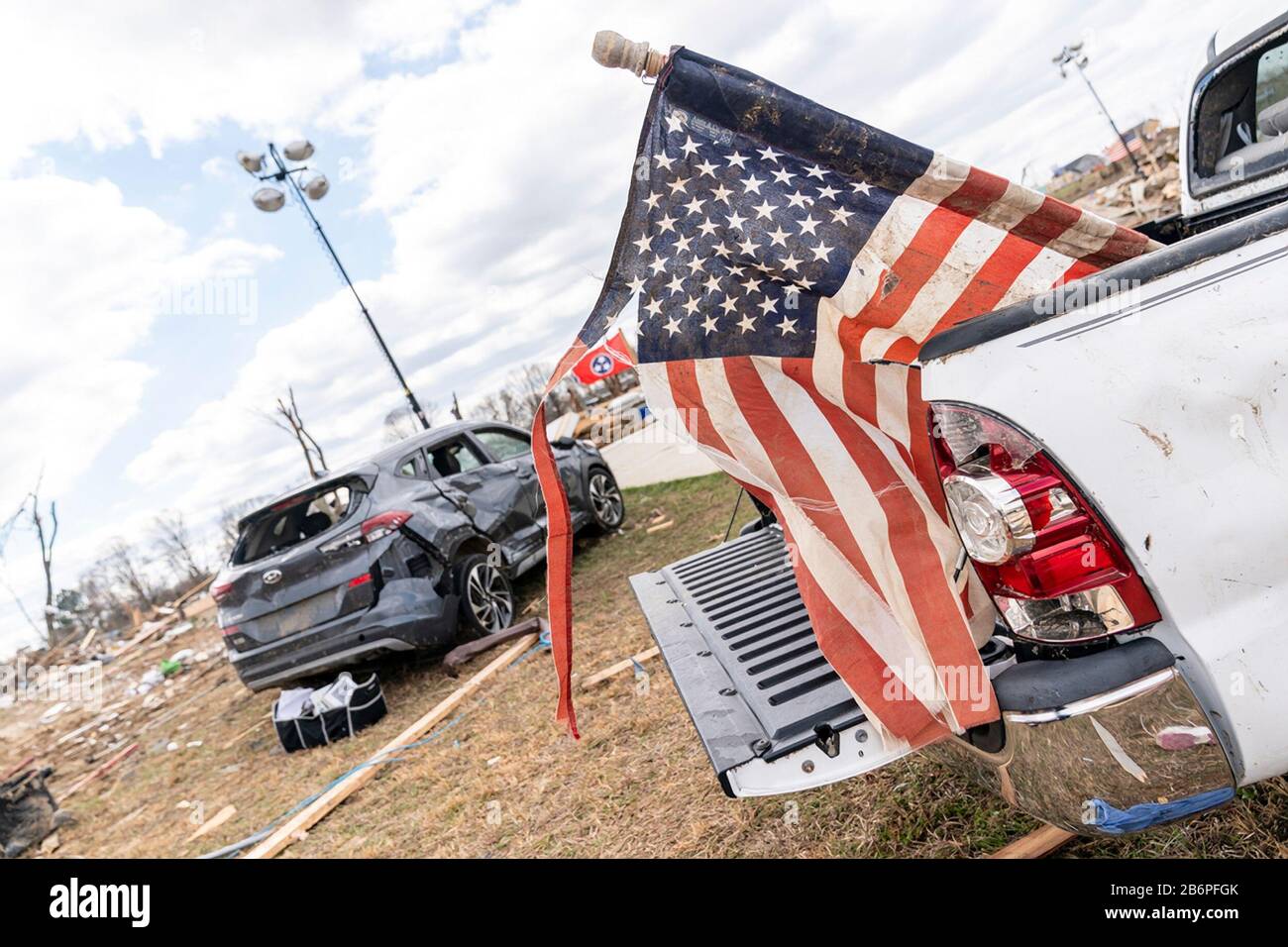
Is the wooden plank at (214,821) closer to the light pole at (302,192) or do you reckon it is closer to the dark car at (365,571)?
the dark car at (365,571)

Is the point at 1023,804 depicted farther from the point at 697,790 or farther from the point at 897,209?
the point at 697,790

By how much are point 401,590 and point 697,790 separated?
309 centimetres

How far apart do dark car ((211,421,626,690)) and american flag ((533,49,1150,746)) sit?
363 cm

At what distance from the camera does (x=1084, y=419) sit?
5.05 ft

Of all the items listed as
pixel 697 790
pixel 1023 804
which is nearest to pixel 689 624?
pixel 697 790

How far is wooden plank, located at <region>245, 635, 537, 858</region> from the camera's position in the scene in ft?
14.0

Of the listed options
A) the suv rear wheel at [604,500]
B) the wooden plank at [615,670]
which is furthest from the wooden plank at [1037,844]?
the suv rear wheel at [604,500]

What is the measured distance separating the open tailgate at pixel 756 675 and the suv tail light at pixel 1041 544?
57cm

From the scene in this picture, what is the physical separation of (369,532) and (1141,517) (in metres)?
5.00

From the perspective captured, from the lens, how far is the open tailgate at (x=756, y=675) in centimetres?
201

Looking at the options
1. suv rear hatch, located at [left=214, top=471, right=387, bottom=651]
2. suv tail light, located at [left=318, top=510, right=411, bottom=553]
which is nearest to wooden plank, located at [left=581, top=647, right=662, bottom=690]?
suv rear hatch, located at [left=214, top=471, right=387, bottom=651]

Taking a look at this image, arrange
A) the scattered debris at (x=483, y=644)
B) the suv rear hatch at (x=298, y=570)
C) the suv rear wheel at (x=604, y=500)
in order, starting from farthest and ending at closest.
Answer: the suv rear wheel at (x=604, y=500)
the scattered debris at (x=483, y=644)
the suv rear hatch at (x=298, y=570)

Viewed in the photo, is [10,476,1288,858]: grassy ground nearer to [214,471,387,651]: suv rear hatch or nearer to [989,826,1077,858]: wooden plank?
[989,826,1077,858]: wooden plank

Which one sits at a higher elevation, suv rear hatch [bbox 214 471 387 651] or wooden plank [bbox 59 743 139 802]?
suv rear hatch [bbox 214 471 387 651]
